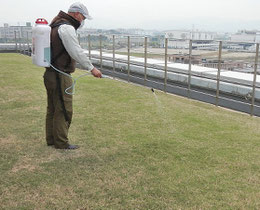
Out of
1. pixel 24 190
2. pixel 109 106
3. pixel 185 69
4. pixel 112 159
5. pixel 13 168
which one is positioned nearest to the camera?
pixel 24 190

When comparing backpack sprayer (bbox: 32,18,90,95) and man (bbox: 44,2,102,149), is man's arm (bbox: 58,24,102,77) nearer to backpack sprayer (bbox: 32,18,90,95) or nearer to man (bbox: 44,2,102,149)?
man (bbox: 44,2,102,149)

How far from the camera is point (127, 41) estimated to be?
1050cm

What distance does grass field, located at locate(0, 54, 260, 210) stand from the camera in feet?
8.97

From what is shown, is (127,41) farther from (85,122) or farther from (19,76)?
(85,122)

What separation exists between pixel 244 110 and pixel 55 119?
594 cm

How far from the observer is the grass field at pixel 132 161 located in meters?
2.73

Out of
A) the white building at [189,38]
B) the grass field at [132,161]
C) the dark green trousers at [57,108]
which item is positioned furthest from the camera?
the white building at [189,38]

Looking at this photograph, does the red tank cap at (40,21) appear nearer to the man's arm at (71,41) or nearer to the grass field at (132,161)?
the man's arm at (71,41)

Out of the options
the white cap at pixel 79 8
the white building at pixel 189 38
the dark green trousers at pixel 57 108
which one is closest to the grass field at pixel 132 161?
the dark green trousers at pixel 57 108

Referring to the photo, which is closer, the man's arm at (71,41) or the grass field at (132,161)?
the grass field at (132,161)

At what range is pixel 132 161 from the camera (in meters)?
3.54

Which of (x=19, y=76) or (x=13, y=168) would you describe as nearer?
(x=13, y=168)

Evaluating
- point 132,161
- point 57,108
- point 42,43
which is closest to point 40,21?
point 42,43

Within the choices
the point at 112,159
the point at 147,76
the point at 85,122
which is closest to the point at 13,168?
the point at 112,159
